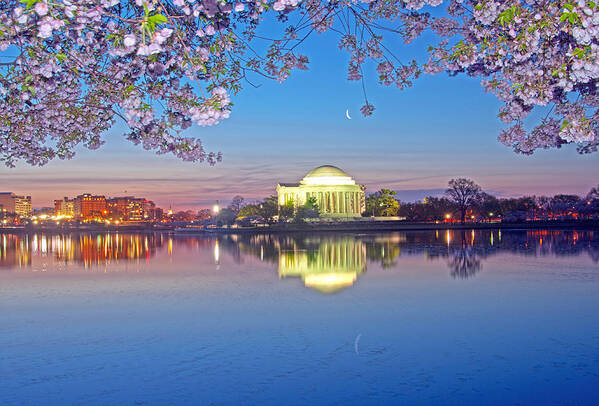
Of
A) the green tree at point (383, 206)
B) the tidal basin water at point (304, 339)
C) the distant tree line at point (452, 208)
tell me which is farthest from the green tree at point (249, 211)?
the tidal basin water at point (304, 339)

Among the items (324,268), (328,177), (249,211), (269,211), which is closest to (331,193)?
(328,177)

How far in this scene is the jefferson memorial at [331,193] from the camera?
153m

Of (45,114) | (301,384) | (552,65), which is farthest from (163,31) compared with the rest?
(301,384)

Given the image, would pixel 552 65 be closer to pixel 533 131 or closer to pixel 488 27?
pixel 488 27

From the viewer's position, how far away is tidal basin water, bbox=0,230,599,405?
38.2 ft

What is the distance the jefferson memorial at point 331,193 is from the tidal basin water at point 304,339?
123062mm

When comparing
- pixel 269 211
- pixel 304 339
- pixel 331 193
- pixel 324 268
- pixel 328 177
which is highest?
pixel 328 177

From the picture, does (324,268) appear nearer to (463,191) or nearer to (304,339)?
(304,339)

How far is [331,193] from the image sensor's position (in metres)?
154

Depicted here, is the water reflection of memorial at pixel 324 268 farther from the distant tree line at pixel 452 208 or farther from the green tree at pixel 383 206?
the green tree at pixel 383 206

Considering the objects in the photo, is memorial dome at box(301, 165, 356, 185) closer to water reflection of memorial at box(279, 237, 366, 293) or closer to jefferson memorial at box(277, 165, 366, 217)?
jefferson memorial at box(277, 165, 366, 217)

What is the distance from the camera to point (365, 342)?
50.1ft

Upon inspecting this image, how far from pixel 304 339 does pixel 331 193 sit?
455 ft

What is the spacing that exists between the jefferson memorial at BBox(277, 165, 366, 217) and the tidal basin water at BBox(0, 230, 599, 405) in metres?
123
